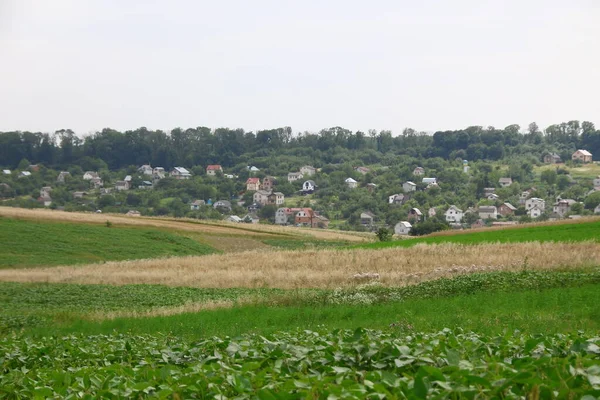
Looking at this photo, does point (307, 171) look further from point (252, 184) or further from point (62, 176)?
point (62, 176)

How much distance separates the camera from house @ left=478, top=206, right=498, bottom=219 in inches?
5340

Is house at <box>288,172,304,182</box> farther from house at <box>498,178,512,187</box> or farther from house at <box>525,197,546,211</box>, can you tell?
house at <box>525,197,546,211</box>

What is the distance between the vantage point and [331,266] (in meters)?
40.5

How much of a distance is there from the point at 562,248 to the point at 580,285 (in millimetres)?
12428

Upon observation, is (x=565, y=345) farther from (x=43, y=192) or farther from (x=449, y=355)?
(x=43, y=192)

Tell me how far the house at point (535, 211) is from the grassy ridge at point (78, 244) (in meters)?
81.4

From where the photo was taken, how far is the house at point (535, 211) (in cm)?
13405

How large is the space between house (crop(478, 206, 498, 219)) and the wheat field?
93721 mm

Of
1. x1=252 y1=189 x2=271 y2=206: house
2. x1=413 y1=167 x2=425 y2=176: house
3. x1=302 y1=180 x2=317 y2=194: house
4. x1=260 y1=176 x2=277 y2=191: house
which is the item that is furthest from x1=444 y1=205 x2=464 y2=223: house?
x1=260 y1=176 x2=277 y2=191: house

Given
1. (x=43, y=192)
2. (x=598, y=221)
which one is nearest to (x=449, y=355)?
(x=598, y=221)

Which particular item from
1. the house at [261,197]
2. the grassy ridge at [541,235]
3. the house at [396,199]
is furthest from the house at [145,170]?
the grassy ridge at [541,235]

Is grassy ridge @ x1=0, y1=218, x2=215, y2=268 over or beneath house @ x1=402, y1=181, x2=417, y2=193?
beneath

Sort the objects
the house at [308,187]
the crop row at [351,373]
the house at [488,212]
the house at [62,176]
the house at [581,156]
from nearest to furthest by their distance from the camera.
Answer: the crop row at [351,373], the house at [488,212], the house at [308,187], the house at [62,176], the house at [581,156]

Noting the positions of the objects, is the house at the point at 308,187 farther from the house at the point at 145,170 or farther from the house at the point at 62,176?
the house at the point at 62,176
